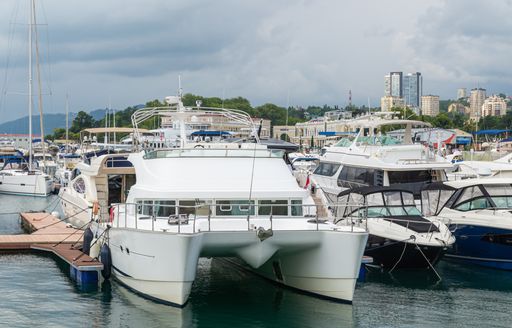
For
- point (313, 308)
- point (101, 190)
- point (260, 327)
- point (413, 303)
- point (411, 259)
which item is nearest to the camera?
point (260, 327)

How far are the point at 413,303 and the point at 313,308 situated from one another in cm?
301

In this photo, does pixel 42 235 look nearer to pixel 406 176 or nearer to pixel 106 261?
pixel 106 261

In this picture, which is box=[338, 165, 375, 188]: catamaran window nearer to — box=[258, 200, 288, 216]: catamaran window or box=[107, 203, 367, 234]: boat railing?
box=[107, 203, 367, 234]: boat railing

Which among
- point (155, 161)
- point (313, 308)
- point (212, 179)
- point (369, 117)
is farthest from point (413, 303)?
point (369, 117)

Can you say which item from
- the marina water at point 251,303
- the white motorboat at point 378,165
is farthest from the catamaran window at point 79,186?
the white motorboat at point 378,165

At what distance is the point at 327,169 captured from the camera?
112 feet

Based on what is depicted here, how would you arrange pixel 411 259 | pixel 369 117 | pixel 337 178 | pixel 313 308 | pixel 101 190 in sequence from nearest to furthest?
pixel 313 308, pixel 411 259, pixel 101 190, pixel 337 178, pixel 369 117

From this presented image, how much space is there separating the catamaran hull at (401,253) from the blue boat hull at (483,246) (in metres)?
2.22

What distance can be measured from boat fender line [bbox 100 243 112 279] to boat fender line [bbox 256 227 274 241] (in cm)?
574

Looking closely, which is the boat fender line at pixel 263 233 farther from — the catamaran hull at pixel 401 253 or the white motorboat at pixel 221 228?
the catamaran hull at pixel 401 253

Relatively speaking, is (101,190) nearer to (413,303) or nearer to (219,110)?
(219,110)

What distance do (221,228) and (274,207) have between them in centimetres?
225

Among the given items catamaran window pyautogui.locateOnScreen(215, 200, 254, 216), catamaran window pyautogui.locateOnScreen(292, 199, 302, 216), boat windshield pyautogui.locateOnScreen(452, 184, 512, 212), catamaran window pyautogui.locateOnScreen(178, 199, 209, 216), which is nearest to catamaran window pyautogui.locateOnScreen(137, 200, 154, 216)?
catamaran window pyautogui.locateOnScreen(178, 199, 209, 216)

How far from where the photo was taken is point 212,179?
19.6 meters
